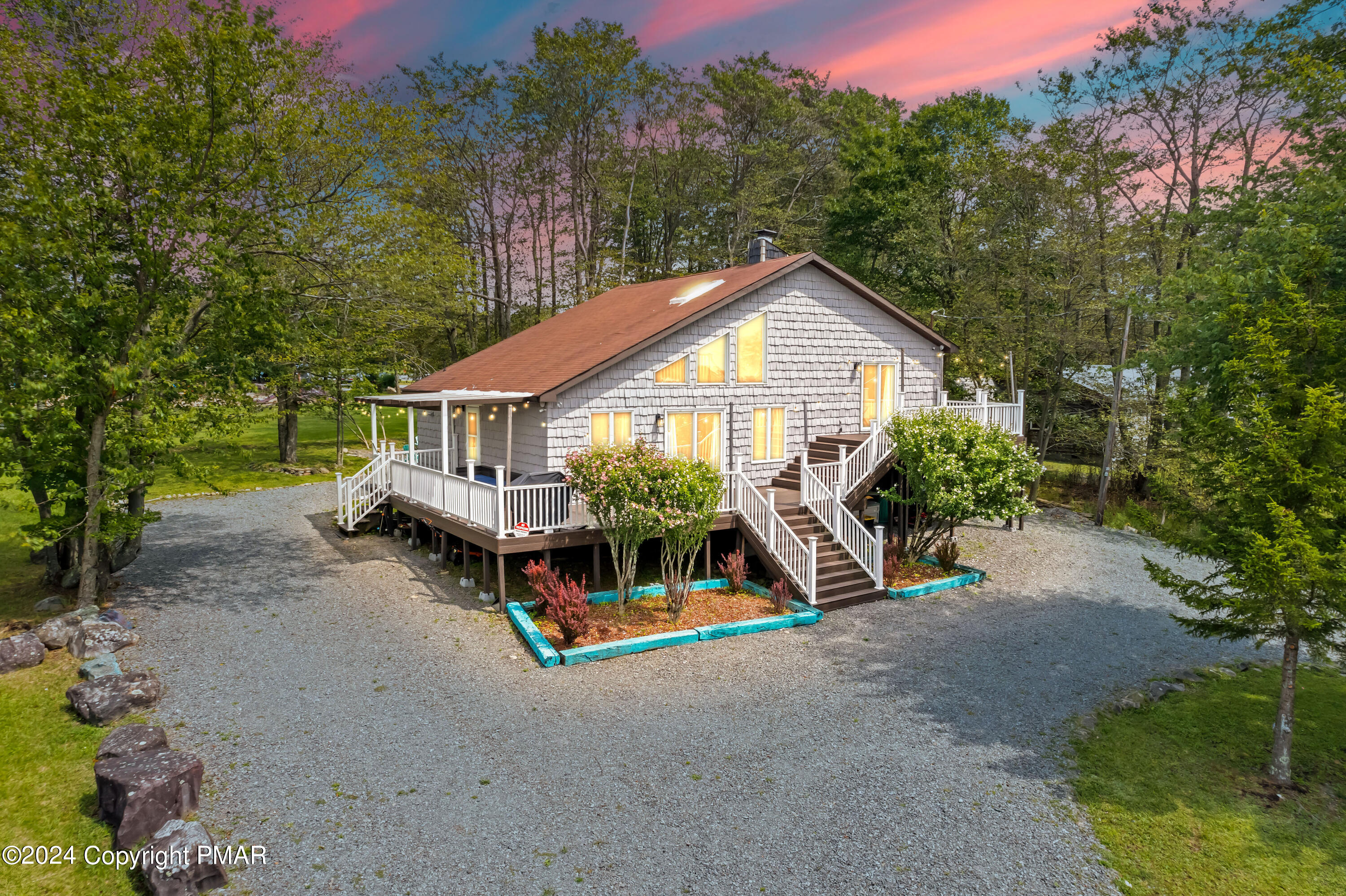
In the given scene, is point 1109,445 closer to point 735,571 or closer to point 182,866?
point 735,571

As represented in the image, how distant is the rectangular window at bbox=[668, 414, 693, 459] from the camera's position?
54.8 feet

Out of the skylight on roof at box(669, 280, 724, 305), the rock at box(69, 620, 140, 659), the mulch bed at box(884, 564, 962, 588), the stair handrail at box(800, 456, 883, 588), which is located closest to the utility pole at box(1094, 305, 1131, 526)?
the mulch bed at box(884, 564, 962, 588)

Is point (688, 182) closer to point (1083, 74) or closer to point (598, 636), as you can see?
point (1083, 74)

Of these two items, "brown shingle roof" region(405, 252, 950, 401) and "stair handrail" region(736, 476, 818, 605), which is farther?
"brown shingle roof" region(405, 252, 950, 401)

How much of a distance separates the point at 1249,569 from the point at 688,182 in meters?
39.8

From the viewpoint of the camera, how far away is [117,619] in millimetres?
12328

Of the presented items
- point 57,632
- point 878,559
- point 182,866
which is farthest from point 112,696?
point 878,559

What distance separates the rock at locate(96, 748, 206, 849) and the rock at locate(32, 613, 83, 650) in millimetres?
5658

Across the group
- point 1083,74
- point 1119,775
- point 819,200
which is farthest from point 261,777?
point 819,200

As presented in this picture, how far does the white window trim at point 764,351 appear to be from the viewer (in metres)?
17.5

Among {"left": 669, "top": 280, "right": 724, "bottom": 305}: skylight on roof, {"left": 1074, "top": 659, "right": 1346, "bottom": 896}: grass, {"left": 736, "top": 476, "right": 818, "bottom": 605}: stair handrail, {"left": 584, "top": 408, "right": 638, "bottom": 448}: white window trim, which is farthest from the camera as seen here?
{"left": 669, "top": 280, "right": 724, "bottom": 305}: skylight on roof

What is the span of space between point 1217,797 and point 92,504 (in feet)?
58.8

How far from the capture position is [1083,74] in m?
29.5

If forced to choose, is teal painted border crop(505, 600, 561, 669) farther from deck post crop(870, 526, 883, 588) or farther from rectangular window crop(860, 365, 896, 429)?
rectangular window crop(860, 365, 896, 429)
